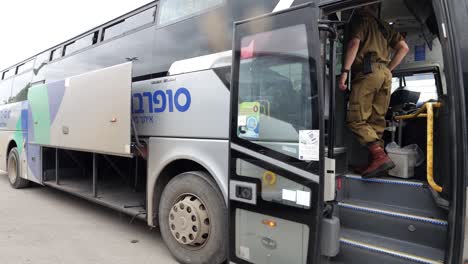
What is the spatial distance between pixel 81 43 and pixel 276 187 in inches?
187

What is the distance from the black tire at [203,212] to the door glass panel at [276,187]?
547 mm

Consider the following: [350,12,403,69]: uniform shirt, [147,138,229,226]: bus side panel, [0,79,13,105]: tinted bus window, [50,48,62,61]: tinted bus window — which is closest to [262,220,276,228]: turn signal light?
[147,138,229,226]: bus side panel

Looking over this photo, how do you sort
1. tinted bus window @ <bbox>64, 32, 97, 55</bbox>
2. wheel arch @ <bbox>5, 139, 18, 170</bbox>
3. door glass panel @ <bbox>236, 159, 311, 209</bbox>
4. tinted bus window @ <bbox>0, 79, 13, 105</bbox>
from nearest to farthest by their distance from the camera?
door glass panel @ <bbox>236, 159, 311, 209</bbox> → tinted bus window @ <bbox>64, 32, 97, 55</bbox> → wheel arch @ <bbox>5, 139, 18, 170</bbox> → tinted bus window @ <bbox>0, 79, 13, 105</bbox>

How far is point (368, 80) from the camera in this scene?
3160 millimetres

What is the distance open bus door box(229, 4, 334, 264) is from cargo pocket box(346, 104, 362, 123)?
0.97 metres

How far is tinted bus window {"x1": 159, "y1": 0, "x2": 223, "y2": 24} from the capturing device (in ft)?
12.0

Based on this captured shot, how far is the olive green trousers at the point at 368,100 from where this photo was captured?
3.16m

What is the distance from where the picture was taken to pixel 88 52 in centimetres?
554

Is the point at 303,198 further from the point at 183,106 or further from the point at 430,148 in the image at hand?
the point at 183,106

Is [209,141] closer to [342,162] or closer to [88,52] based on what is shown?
[342,162]

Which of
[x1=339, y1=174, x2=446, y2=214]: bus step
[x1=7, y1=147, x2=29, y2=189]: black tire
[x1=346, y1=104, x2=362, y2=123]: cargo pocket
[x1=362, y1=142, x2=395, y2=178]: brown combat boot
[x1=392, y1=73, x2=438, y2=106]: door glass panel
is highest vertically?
[x1=392, y1=73, x2=438, y2=106]: door glass panel

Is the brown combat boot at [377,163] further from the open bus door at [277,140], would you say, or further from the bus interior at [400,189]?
the open bus door at [277,140]

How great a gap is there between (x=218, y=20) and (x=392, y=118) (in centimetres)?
217

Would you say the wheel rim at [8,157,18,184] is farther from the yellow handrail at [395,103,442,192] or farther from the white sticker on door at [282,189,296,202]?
the yellow handrail at [395,103,442,192]
